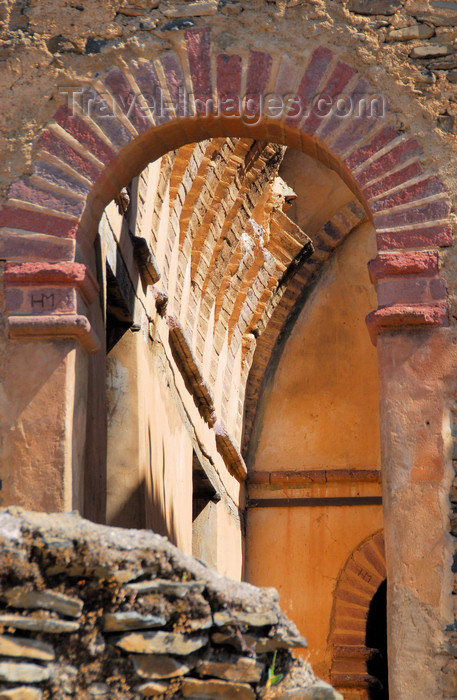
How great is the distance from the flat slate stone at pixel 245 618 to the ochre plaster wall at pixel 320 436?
22.5 ft

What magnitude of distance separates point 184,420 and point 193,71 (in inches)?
133

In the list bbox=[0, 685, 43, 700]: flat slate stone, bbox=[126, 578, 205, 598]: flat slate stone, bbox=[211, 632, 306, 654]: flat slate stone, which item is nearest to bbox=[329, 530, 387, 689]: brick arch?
bbox=[211, 632, 306, 654]: flat slate stone

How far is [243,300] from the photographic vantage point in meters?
9.52

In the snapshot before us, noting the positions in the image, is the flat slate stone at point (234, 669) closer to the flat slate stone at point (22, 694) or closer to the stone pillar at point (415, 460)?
the flat slate stone at point (22, 694)

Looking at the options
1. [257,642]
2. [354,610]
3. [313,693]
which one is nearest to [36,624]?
[257,642]

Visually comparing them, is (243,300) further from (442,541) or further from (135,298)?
(442,541)

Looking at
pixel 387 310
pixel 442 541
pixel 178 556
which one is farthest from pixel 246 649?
pixel 387 310

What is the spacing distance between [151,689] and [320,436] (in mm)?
7654

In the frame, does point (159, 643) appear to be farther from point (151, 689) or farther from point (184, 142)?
point (184, 142)

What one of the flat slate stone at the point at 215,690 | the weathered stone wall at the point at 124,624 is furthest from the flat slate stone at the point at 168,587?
the flat slate stone at the point at 215,690

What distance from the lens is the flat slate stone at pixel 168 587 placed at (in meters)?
3.13

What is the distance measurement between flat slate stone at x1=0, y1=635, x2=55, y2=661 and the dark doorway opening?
7.06m

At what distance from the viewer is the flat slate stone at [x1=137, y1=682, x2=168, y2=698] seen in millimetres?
3020

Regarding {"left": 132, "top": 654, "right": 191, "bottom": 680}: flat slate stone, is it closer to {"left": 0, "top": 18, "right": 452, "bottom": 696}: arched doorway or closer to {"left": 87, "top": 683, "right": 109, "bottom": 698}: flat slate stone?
{"left": 87, "top": 683, "right": 109, "bottom": 698}: flat slate stone
